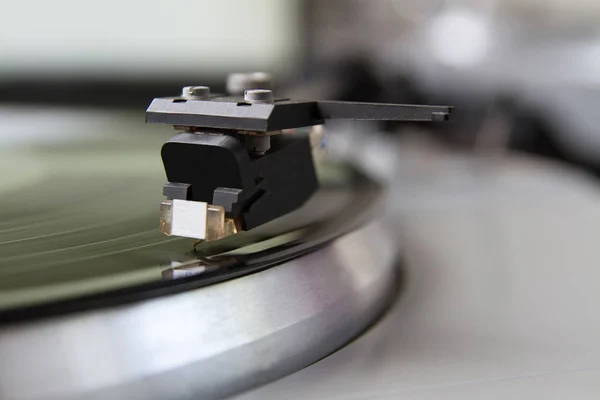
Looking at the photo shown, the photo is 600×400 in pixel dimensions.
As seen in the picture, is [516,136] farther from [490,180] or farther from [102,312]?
[102,312]

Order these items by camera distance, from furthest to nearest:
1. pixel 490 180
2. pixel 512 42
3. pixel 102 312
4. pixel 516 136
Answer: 1. pixel 512 42
2. pixel 516 136
3. pixel 490 180
4. pixel 102 312

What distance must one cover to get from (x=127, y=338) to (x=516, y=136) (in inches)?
41.3

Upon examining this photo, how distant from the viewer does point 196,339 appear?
306 mm

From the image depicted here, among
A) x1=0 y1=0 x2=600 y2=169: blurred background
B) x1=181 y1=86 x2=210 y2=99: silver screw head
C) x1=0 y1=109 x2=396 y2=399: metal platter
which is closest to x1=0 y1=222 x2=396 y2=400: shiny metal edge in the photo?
x1=0 y1=109 x2=396 y2=399: metal platter

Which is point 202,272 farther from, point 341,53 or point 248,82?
point 341,53

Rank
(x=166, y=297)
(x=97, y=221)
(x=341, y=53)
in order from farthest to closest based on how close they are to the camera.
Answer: (x=341, y=53) < (x=97, y=221) < (x=166, y=297)

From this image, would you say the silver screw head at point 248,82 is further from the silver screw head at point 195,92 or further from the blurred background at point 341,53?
the blurred background at point 341,53

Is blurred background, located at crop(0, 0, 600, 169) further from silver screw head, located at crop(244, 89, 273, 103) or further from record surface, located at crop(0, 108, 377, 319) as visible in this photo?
silver screw head, located at crop(244, 89, 273, 103)

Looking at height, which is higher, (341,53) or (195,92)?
(195,92)

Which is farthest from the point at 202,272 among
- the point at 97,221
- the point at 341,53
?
the point at 341,53

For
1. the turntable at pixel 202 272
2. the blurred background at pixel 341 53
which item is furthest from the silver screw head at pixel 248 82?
the blurred background at pixel 341 53

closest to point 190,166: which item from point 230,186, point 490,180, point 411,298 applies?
point 230,186

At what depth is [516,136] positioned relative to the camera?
3.93 ft

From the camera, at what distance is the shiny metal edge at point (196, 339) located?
0.27m
